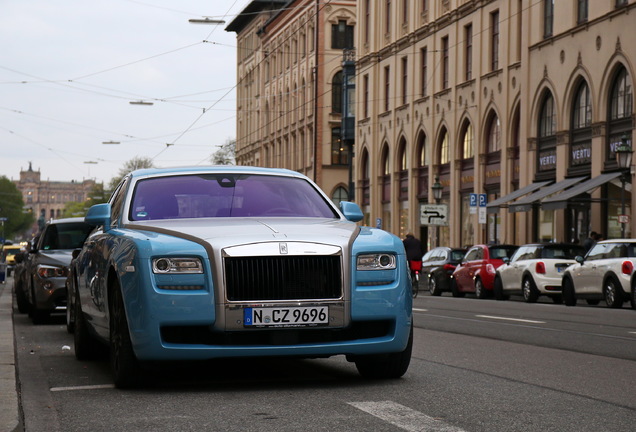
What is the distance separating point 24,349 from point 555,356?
5294 mm

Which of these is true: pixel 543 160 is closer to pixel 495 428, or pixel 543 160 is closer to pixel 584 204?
pixel 584 204

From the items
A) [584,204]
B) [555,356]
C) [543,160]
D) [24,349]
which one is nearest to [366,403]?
[555,356]

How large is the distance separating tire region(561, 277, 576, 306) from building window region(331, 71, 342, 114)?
50.1 m

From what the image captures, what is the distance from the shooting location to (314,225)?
906 cm

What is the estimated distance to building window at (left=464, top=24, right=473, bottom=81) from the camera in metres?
49.3

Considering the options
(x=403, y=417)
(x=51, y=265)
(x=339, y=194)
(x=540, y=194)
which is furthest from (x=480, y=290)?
(x=339, y=194)

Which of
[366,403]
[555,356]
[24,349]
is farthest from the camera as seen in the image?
[24,349]

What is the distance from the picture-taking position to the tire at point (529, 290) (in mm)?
29141

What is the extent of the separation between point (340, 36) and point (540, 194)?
39.7m

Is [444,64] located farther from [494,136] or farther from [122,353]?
[122,353]

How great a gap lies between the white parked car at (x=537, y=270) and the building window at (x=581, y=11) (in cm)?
1155

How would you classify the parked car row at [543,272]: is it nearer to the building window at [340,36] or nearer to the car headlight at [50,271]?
the car headlight at [50,271]

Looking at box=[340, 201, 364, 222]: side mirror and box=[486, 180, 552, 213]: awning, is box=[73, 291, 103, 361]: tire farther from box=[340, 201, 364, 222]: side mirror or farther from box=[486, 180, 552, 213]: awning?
box=[486, 180, 552, 213]: awning

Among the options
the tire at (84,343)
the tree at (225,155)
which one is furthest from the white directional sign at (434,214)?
the tree at (225,155)
